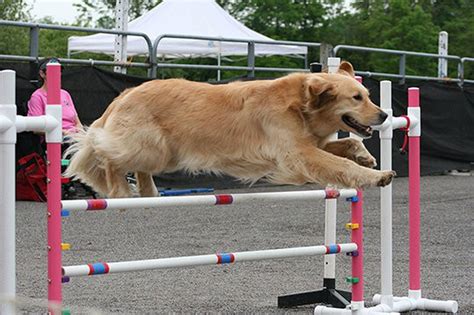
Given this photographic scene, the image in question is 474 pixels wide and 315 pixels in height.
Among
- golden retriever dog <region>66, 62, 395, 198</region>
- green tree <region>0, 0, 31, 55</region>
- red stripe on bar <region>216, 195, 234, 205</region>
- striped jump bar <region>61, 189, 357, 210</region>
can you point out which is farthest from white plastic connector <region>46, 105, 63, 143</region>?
green tree <region>0, 0, 31, 55</region>

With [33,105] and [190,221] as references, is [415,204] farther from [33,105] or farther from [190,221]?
[33,105]

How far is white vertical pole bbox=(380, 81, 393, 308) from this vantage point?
5641 millimetres

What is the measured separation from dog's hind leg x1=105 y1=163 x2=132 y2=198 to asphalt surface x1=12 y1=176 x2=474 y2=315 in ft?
2.11

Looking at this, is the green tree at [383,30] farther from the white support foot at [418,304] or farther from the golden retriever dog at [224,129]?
the golden retriever dog at [224,129]

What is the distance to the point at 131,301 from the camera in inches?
232

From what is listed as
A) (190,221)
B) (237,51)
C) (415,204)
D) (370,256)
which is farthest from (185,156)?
(237,51)

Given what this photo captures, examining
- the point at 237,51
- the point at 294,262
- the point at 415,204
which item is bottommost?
the point at 294,262

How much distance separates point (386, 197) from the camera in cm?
575

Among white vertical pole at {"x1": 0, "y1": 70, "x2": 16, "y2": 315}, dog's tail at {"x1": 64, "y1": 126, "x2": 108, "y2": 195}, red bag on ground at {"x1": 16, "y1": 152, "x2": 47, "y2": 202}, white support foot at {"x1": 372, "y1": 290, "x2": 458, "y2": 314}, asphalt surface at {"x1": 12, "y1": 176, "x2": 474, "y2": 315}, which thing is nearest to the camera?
white vertical pole at {"x1": 0, "y1": 70, "x2": 16, "y2": 315}

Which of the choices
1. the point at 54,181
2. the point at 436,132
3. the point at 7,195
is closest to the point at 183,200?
the point at 54,181

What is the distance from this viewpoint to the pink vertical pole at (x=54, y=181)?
13.2ft

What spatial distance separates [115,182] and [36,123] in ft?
4.27

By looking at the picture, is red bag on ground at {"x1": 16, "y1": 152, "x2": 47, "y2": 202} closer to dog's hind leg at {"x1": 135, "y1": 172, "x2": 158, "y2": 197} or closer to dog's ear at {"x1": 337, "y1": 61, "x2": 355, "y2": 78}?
dog's hind leg at {"x1": 135, "y1": 172, "x2": 158, "y2": 197}

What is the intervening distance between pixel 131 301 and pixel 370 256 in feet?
9.22
